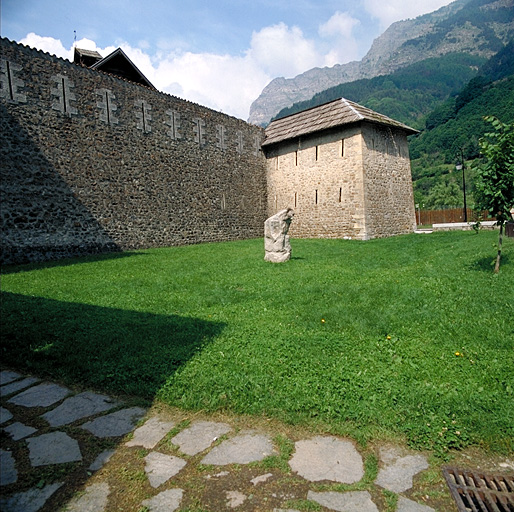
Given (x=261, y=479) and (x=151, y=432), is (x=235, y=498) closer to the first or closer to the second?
(x=261, y=479)

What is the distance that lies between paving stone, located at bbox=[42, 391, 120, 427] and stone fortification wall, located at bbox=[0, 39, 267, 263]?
1086cm

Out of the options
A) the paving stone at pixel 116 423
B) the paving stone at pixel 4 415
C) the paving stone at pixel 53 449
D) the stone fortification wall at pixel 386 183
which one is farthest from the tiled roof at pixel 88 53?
the paving stone at pixel 53 449

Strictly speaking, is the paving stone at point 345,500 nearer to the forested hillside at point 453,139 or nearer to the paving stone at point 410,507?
the paving stone at point 410,507

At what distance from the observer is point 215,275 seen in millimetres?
8555

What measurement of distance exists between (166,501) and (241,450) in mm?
622

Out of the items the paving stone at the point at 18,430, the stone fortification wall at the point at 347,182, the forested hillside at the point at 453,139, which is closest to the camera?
the paving stone at the point at 18,430

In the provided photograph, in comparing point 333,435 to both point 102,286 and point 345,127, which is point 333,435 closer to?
point 102,286

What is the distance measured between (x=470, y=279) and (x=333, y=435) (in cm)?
557

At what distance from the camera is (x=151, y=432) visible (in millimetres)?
2760

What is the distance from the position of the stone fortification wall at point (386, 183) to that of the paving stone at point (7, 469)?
18020mm

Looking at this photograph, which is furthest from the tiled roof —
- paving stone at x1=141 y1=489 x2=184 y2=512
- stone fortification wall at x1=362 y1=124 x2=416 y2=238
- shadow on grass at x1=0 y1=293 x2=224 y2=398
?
paving stone at x1=141 y1=489 x2=184 y2=512

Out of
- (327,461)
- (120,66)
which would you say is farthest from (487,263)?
(120,66)

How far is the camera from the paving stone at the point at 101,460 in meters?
2.34

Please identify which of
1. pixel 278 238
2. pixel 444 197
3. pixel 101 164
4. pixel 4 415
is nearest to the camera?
pixel 4 415
